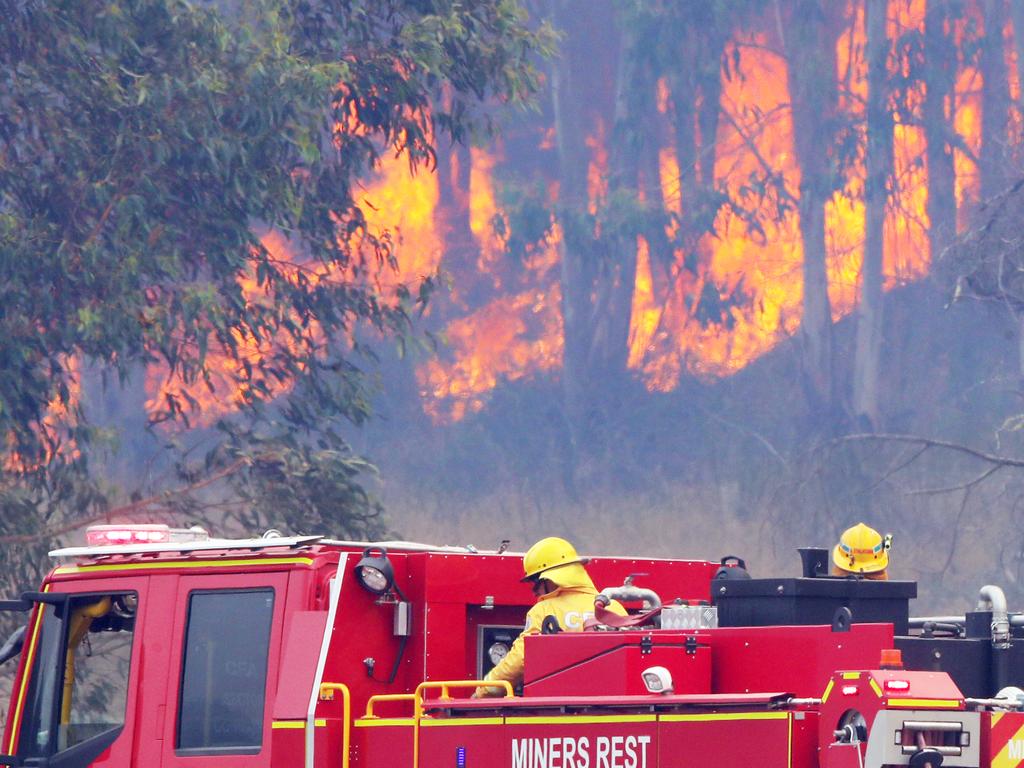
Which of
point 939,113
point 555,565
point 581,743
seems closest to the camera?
point 581,743

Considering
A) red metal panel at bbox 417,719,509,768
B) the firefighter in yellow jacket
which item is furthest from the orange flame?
red metal panel at bbox 417,719,509,768

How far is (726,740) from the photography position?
6.88 m

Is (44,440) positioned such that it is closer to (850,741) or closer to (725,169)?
A: (850,741)

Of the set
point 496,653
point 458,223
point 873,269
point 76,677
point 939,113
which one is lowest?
point 76,677

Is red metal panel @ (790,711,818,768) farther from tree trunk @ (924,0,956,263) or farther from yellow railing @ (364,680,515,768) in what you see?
tree trunk @ (924,0,956,263)

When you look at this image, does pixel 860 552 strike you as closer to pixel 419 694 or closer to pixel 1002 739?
pixel 1002 739

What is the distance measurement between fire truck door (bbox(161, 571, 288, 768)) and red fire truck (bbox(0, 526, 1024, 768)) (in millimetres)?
10

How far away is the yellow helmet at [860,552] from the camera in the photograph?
8.87 metres

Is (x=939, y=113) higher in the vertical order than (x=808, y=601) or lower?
higher

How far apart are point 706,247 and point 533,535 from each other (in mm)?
8942

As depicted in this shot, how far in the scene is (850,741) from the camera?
21.7 ft

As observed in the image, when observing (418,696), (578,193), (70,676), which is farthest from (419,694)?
(578,193)

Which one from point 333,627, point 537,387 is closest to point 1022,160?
point 537,387

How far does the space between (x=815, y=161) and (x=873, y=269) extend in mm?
3388
